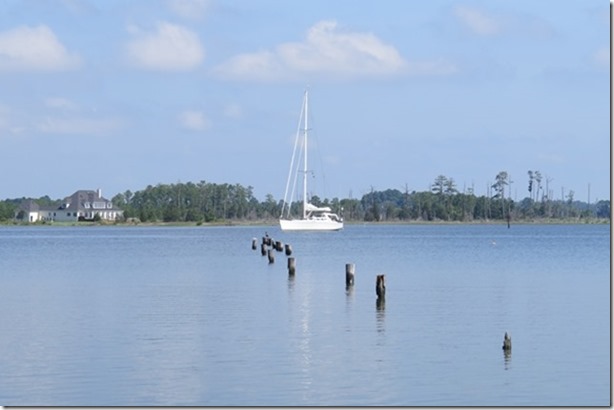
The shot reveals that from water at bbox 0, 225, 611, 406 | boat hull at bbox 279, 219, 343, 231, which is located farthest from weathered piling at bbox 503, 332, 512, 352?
boat hull at bbox 279, 219, 343, 231

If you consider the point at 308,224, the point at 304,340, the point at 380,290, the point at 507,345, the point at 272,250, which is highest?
the point at 308,224

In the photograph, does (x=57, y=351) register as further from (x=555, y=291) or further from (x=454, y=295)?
(x=555, y=291)

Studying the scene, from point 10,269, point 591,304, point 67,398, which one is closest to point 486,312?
point 591,304

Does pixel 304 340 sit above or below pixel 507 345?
below

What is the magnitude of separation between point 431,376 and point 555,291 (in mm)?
21370

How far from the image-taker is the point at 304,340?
29.1 metres

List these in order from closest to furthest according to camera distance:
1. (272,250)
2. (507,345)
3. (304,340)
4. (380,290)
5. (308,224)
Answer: (507,345), (304,340), (380,290), (272,250), (308,224)

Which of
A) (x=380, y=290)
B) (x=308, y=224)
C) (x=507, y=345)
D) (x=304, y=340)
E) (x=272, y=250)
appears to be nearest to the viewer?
(x=507, y=345)

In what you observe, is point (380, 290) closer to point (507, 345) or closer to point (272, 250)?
point (507, 345)

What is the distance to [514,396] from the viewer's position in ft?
71.8

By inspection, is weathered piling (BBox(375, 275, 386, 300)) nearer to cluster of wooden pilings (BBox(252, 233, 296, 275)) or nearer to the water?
the water

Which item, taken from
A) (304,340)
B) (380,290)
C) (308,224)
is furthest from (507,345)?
(308,224)

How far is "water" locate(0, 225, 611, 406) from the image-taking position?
22.2 meters

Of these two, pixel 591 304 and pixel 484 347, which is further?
pixel 591 304
